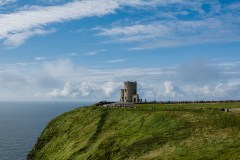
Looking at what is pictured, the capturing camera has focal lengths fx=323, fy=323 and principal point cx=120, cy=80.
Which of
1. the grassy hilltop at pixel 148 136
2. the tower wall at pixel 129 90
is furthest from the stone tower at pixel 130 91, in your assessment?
the grassy hilltop at pixel 148 136

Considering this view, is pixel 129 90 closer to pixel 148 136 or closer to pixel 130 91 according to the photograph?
pixel 130 91

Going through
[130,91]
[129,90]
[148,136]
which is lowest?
[148,136]

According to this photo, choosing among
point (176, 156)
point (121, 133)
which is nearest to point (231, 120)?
point (176, 156)

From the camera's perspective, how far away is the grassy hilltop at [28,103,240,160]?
162ft

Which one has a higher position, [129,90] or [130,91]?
[129,90]

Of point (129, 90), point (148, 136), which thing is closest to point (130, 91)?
point (129, 90)

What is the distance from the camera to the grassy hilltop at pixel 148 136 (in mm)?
49312

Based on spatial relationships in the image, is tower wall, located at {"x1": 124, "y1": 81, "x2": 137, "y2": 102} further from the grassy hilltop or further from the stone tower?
the grassy hilltop

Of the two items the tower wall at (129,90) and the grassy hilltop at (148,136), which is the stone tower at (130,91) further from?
the grassy hilltop at (148,136)

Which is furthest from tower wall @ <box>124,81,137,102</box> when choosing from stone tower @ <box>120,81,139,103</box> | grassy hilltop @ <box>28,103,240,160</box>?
grassy hilltop @ <box>28,103,240,160</box>

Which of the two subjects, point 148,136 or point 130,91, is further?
point 130,91

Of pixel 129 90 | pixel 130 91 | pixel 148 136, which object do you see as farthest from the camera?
pixel 130 91

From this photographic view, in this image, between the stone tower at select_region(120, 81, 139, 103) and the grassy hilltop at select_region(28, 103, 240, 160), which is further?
the stone tower at select_region(120, 81, 139, 103)

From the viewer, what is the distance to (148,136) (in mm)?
59219
